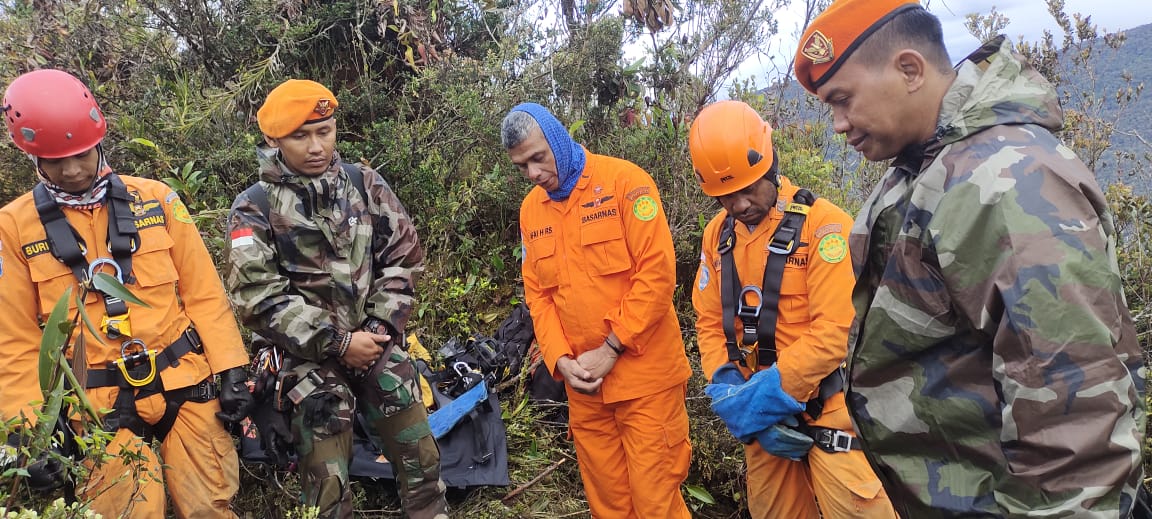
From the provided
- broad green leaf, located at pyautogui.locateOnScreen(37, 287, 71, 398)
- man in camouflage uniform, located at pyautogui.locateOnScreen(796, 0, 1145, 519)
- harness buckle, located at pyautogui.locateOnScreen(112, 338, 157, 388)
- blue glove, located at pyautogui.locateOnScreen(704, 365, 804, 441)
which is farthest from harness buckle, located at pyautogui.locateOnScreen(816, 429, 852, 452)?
harness buckle, located at pyautogui.locateOnScreen(112, 338, 157, 388)

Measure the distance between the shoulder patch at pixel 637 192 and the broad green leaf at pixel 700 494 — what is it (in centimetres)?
196

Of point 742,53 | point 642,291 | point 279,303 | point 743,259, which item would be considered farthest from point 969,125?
point 742,53

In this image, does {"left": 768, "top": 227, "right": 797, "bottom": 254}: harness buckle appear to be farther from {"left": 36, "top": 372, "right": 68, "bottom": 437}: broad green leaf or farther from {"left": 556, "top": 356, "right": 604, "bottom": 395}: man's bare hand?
{"left": 36, "top": 372, "right": 68, "bottom": 437}: broad green leaf

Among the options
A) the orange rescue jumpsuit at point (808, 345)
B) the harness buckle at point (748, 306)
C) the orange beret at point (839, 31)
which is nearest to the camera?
the orange beret at point (839, 31)

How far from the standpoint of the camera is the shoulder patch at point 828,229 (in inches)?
100

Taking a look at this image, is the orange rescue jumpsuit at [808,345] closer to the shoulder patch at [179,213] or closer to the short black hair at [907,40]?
the short black hair at [907,40]

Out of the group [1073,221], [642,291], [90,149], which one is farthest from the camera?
[642,291]

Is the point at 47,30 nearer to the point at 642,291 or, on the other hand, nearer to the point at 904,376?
the point at 642,291

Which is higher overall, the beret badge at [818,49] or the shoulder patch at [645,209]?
the beret badge at [818,49]

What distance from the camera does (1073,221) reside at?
1113 mm

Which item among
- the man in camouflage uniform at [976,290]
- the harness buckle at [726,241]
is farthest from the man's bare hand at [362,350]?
the man in camouflage uniform at [976,290]

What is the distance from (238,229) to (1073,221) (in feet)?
9.46

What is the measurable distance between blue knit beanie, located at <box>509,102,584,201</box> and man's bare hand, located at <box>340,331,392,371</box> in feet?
3.53

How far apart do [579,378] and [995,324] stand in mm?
2101
